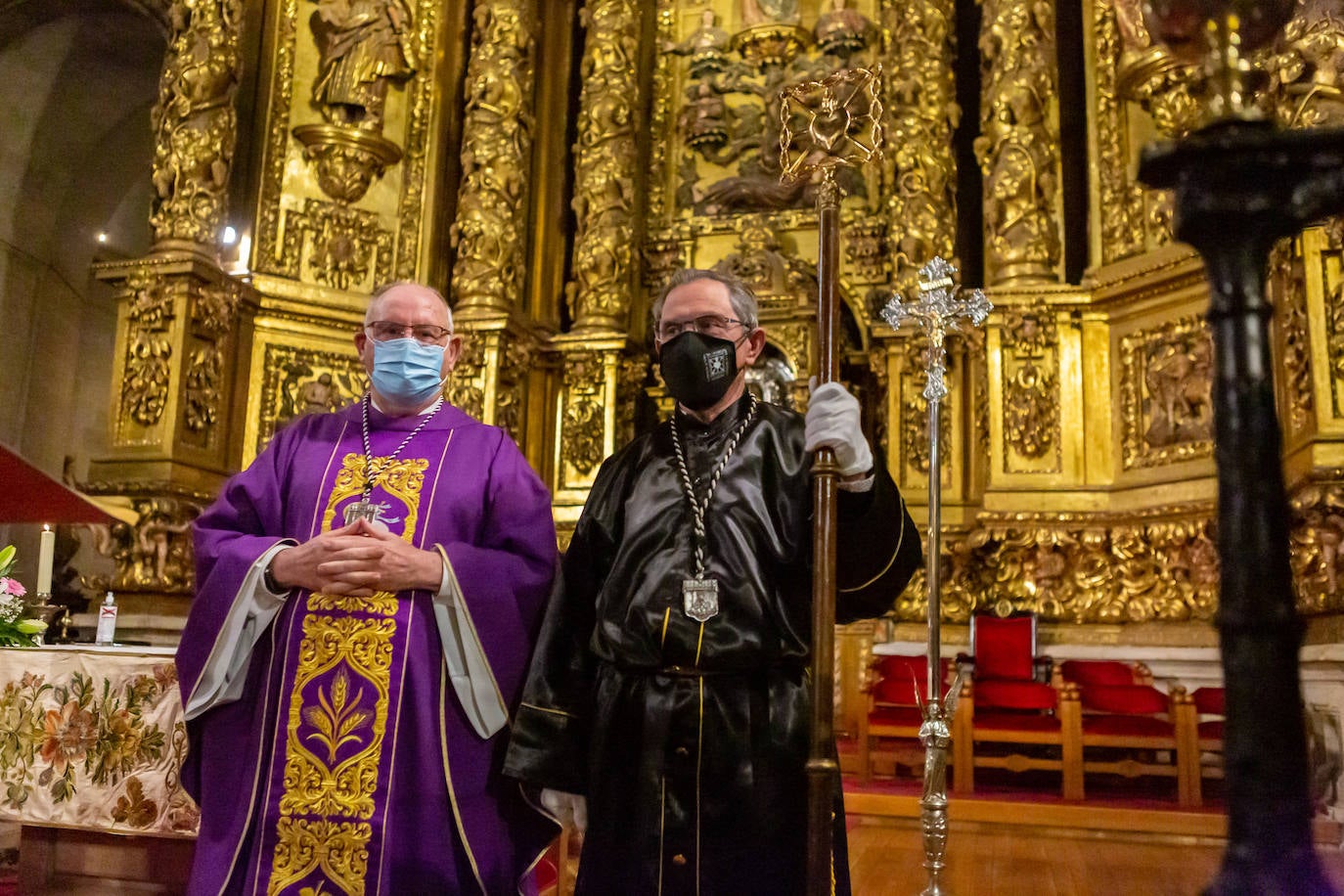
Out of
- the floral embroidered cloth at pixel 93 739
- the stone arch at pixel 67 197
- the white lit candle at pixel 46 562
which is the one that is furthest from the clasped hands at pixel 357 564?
the stone arch at pixel 67 197

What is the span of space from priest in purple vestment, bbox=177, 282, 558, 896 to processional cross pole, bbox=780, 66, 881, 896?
0.94 meters

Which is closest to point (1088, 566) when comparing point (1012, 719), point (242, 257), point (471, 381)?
point (1012, 719)

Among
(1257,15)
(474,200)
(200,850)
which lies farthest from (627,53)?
(1257,15)

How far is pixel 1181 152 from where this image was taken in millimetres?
1199

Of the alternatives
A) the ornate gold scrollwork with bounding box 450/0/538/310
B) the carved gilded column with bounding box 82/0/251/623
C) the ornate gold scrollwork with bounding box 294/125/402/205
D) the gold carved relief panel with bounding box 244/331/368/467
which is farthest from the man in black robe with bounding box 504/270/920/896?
the ornate gold scrollwork with bounding box 294/125/402/205

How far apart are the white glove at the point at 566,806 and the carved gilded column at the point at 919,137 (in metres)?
5.81

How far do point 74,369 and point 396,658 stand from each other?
11.4 m

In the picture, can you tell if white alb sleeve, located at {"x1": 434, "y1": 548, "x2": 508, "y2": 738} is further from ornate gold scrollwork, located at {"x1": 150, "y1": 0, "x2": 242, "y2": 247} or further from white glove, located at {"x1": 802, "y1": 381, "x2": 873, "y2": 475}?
ornate gold scrollwork, located at {"x1": 150, "y1": 0, "x2": 242, "y2": 247}

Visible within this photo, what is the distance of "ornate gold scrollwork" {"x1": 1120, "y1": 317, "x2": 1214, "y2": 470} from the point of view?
6.77m

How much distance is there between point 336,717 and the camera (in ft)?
9.05

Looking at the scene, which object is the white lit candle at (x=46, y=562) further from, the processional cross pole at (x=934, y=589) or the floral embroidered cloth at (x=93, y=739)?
the processional cross pole at (x=934, y=589)

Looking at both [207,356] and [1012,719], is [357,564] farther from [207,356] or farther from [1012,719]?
[207,356]

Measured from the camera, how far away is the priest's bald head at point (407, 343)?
9.68 feet

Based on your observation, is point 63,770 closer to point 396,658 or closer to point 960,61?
point 396,658
